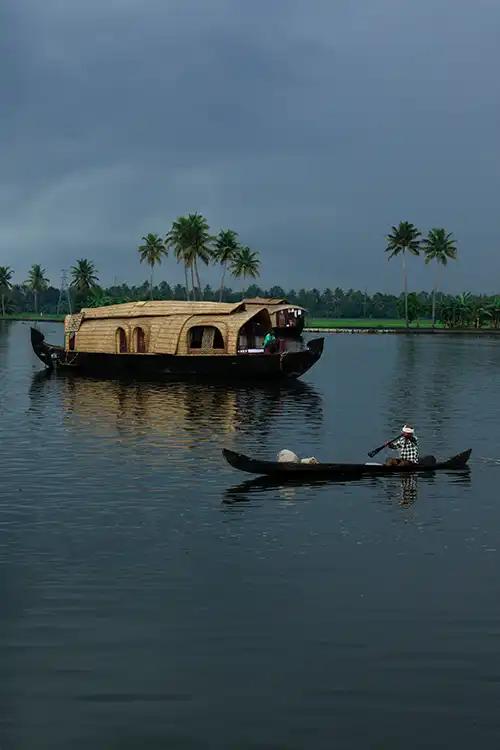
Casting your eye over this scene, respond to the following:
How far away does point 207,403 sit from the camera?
43.1 m

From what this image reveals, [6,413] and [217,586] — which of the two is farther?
[6,413]

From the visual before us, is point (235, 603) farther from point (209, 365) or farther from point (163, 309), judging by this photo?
point (163, 309)

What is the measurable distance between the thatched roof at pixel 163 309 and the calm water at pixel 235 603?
21393 mm

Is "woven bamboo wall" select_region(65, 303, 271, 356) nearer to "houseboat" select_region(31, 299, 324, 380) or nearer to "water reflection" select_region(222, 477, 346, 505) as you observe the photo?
"houseboat" select_region(31, 299, 324, 380)

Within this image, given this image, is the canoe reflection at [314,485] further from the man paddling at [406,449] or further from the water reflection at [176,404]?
the water reflection at [176,404]

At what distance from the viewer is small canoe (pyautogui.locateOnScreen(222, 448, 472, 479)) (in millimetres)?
23203

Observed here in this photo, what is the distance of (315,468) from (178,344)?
96.0ft

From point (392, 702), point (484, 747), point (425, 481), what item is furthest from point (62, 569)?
point (425, 481)

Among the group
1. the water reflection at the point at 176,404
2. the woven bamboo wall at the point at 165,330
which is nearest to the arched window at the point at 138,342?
the woven bamboo wall at the point at 165,330

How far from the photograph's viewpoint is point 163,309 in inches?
2106

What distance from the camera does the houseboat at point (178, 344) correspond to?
50688 mm

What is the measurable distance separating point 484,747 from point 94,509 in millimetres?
12522

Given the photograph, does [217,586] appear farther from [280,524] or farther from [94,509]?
[94,509]

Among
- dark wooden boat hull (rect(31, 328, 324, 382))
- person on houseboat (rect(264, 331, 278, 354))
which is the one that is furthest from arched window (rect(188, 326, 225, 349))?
person on houseboat (rect(264, 331, 278, 354))
